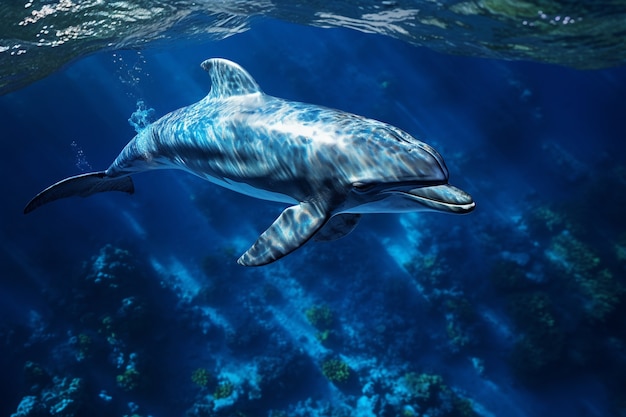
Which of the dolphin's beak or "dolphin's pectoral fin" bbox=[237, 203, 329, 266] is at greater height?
the dolphin's beak

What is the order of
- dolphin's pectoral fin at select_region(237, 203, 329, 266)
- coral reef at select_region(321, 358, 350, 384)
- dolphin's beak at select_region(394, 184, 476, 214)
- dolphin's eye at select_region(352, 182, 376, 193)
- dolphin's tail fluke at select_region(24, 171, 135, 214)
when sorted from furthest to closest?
1. coral reef at select_region(321, 358, 350, 384)
2. dolphin's tail fluke at select_region(24, 171, 135, 214)
3. dolphin's pectoral fin at select_region(237, 203, 329, 266)
4. dolphin's eye at select_region(352, 182, 376, 193)
5. dolphin's beak at select_region(394, 184, 476, 214)

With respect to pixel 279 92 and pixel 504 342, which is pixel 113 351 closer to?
pixel 504 342

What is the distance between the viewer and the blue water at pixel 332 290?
13.8 metres

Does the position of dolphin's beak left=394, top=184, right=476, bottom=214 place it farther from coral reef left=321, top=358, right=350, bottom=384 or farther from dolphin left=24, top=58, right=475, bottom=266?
coral reef left=321, top=358, right=350, bottom=384

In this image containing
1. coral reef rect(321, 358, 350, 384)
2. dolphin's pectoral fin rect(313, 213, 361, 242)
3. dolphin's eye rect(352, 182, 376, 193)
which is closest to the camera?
dolphin's eye rect(352, 182, 376, 193)

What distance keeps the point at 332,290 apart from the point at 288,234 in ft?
45.0

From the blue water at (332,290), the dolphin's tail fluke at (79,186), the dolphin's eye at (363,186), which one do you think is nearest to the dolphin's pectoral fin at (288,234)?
the dolphin's eye at (363,186)

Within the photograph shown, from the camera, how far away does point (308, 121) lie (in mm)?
3953

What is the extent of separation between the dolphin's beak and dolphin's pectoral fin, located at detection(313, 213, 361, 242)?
160cm

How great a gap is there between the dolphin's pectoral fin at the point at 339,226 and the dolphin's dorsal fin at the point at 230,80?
2058 millimetres

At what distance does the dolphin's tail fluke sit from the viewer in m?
6.55

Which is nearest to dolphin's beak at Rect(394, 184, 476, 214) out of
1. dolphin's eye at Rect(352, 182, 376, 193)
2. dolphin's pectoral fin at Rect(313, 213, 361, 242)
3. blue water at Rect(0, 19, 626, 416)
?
dolphin's eye at Rect(352, 182, 376, 193)

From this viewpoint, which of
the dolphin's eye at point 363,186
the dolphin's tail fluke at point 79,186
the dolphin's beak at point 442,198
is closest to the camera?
the dolphin's beak at point 442,198

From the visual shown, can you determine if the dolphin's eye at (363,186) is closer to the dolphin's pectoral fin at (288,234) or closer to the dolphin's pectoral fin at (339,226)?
the dolphin's pectoral fin at (288,234)
